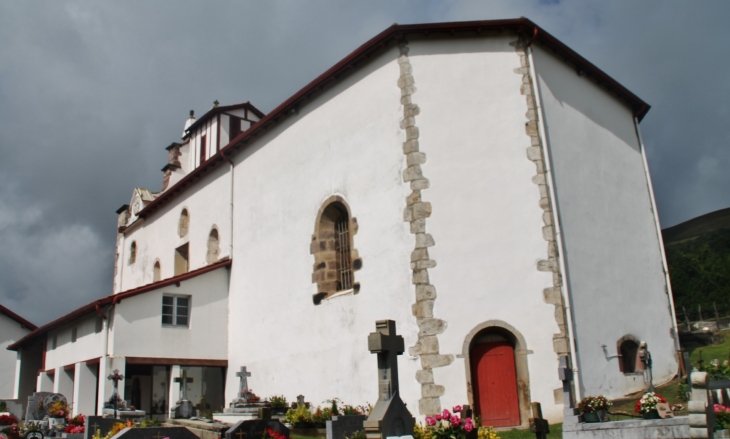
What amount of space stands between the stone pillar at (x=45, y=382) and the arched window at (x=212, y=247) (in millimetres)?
6946

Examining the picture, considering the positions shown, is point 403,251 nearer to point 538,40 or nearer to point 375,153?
point 375,153

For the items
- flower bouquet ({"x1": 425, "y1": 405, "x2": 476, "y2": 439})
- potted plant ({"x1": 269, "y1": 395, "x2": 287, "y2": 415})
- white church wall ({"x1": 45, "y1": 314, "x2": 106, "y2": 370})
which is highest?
white church wall ({"x1": 45, "y1": 314, "x2": 106, "y2": 370})

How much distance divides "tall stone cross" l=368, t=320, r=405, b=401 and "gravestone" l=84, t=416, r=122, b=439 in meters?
6.65

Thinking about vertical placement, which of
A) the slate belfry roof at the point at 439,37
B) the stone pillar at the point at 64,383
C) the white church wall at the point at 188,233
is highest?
the slate belfry roof at the point at 439,37

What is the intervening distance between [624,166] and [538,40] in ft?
15.2

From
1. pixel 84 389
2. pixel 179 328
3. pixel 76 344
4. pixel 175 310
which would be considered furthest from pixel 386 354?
pixel 76 344

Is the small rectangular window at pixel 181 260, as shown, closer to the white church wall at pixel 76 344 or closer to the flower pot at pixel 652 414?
the white church wall at pixel 76 344

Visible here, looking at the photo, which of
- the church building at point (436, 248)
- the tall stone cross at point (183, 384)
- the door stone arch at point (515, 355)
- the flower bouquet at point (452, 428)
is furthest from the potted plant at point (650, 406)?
the tall stone cross at point (183, 384)

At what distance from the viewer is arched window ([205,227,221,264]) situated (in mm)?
22281

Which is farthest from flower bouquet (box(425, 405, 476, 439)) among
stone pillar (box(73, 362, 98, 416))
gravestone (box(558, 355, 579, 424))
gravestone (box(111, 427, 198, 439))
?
stone pillar (box(73, 362, 98, 416))

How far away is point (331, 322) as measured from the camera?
1608cm

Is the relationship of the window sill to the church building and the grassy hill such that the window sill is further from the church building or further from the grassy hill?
the grassy hill

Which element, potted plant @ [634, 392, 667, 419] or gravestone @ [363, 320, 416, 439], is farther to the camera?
potted plant @ [634, 392, 667, 419]

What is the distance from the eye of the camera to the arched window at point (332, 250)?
1662 cm
